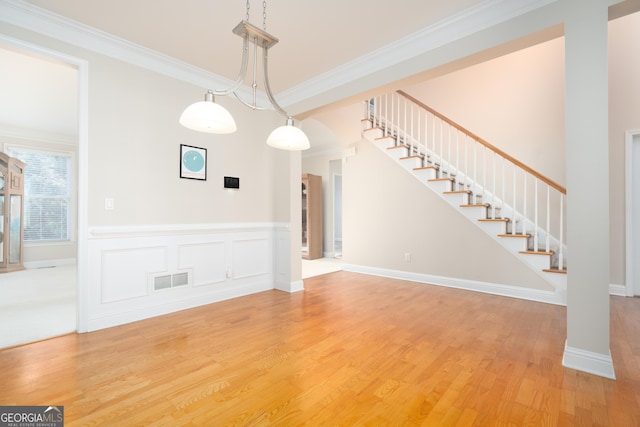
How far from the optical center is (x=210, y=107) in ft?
5.37

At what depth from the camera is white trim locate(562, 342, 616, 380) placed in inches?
75.7

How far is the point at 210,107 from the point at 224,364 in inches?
69.6

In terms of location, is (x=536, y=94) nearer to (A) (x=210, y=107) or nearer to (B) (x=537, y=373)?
(B) (x=537, y=373)

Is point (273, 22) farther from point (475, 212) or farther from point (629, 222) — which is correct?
point (629, 222)

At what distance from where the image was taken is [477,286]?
413 centimetres

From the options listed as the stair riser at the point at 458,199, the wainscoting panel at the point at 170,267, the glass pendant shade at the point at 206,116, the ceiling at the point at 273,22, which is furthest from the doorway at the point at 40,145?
the stair riser at the point at 458,199

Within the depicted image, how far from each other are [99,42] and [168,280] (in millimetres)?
2462

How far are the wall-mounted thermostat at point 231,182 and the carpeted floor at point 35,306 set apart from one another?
2.11 metres

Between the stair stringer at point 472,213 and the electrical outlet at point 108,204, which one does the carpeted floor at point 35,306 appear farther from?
the stair stringer at point 472,213

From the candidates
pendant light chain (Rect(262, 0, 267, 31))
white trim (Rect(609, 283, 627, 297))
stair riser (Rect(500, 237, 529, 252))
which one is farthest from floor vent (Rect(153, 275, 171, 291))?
white trim (Rect(609, 283, 627, 297))

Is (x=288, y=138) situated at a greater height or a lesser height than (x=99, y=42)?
lesser

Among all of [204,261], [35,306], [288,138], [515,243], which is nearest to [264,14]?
[288,138]

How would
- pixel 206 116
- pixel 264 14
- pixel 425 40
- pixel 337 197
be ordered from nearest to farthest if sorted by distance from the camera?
pixel 206 116, pixel 264 14, pixel 425 40, pixel 337 197

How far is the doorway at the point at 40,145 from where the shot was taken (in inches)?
107
